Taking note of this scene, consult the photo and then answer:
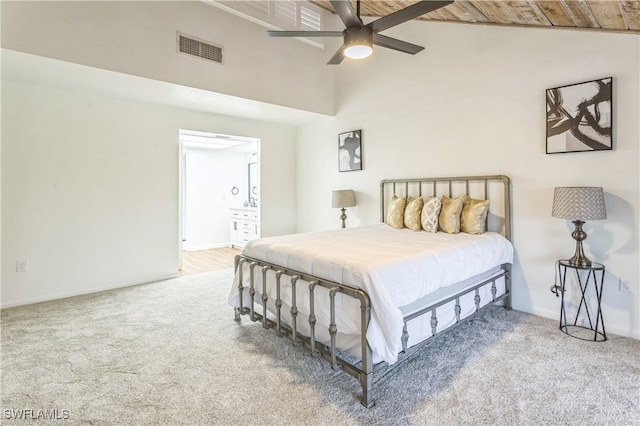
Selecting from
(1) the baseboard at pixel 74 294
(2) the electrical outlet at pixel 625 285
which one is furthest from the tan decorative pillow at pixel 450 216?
(1) the baseboard at pixel 74 294

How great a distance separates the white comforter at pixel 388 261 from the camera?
178 centimetres


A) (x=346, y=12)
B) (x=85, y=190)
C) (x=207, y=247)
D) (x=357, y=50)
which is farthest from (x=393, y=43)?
(x=207, y=247)

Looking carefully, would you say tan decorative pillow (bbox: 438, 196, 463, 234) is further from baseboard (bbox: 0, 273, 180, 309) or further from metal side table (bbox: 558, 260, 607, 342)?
baseboard (bbox: 0, 273, 180, 309)

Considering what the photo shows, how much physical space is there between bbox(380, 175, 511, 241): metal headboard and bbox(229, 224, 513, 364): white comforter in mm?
273

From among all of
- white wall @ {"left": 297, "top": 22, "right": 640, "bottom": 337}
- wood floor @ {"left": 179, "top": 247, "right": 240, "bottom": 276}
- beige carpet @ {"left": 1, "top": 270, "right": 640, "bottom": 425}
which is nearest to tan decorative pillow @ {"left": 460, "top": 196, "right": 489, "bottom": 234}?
white wall @ {"left": 297, "top": 22, "right": 640, "bottom": 337}

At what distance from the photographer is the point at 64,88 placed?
12.1 ft

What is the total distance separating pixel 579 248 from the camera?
105 inches

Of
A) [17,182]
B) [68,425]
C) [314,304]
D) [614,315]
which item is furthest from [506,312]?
[17,182]

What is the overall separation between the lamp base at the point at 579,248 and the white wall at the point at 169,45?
11.9ft

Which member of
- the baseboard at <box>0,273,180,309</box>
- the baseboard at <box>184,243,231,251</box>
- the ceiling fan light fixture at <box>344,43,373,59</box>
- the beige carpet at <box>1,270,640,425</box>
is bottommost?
the beige carpet at <box>1,270,640,425</box>

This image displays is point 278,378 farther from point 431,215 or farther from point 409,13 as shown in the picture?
point 409,13

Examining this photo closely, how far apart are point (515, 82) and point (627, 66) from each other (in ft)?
2.67

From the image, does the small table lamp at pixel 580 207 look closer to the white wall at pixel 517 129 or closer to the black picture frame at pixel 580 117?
the white wall at pixel 517 129

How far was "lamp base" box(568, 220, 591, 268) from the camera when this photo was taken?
8.60 ft
